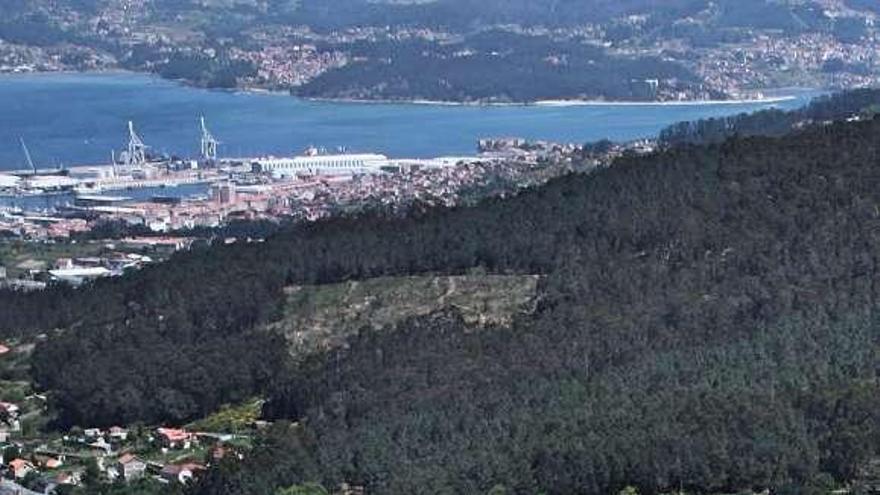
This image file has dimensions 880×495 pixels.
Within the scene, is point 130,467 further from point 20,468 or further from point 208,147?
point 208,147

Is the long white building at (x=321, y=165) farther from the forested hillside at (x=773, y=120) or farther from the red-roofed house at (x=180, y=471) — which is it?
the red-roofed house at (x=180, y=471)

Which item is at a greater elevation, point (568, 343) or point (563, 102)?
point (568, 343)

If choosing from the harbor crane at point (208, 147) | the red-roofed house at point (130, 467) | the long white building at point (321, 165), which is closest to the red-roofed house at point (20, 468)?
the red-roofed house at point (130, 467)

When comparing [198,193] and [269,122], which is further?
[269,122]

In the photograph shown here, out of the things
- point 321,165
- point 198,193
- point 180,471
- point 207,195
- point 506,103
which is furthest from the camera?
point 506,103

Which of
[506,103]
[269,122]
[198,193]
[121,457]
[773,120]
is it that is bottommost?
[506,103]

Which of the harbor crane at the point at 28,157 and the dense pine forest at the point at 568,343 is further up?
the dense pine forest at the point at 568,343

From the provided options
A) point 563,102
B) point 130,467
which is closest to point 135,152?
point 563,102
